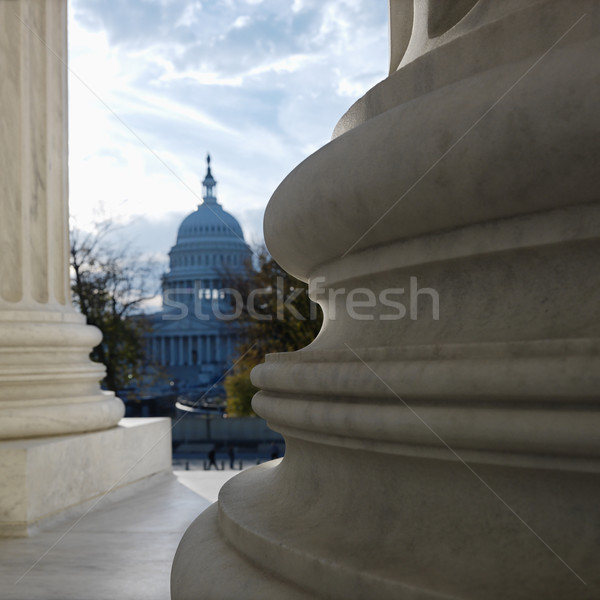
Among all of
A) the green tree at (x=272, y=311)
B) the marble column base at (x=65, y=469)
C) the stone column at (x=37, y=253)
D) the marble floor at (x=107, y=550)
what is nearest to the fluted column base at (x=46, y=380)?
the stone column at (x=37, y=253)

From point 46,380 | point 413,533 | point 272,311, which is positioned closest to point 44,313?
point 46,380

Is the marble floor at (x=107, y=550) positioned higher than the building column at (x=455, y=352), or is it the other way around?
the building column at (x=455, y=352)

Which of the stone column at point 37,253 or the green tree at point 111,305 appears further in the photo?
the green tree at point 111,305

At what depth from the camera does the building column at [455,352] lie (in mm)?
5316

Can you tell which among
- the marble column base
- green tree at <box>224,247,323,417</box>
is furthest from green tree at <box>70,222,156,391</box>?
the marble column base

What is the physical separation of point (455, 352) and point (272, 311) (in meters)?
82.9

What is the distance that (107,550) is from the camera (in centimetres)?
1395

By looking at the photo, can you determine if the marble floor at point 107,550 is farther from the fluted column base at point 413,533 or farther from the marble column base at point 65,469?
the fluted column base at point 413,533

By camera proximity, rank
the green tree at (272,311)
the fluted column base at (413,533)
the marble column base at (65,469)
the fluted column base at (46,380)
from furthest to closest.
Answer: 1. the green tree at (272,311)
2. the fluted column base at (46,380)
3. the marble column base at (65,469)
4. the fluted column base at (413,533)

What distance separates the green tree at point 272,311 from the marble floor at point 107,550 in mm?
57328

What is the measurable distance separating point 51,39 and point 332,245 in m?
16.9

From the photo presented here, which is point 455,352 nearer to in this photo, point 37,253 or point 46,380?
point 46,380

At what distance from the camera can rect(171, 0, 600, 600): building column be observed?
532 cm

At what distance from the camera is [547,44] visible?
6.40 meters
